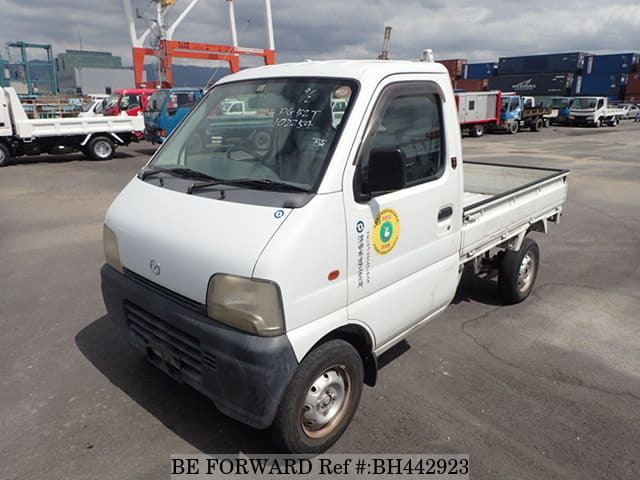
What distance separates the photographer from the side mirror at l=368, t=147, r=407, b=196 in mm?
2568

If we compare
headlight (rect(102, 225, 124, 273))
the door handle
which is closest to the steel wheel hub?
the door handle

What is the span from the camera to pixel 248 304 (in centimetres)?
233

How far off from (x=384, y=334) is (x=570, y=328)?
254 cm

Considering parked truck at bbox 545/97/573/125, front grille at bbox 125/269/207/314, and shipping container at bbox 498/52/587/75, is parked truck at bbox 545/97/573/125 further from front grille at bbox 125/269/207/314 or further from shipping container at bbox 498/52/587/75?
front grille at bbox 125/269/207/314

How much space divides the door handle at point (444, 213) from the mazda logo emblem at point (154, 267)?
75.0 inches

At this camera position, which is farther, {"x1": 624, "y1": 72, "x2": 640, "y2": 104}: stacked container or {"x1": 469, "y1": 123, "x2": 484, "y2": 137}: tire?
{"x1": 624, "y1": 72, "x2": 640, "y2": 104}: stacked container

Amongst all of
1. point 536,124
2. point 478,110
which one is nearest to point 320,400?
point 478,110

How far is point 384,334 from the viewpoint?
3059mm

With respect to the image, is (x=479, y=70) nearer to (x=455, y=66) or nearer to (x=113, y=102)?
(x=455, y=66)

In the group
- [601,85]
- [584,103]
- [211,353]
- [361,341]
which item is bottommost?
[361,341]

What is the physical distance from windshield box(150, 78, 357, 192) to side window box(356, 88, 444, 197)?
241 mm

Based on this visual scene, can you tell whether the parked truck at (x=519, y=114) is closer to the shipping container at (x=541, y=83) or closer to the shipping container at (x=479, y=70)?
the shipping container at (x=541, y=83)

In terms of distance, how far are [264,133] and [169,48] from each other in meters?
29.5

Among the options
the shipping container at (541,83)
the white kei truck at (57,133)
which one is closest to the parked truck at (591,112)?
the shipping container at (541,83)
